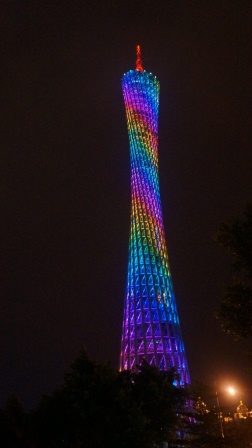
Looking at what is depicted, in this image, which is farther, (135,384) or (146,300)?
(146,300)

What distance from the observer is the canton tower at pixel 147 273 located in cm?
3994

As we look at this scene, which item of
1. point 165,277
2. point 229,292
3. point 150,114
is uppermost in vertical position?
point 150,114

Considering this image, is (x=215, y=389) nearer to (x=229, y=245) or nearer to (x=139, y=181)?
(x=229, y=245)

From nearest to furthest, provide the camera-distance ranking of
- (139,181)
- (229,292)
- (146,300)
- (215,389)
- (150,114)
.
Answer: (229,292)
(215,389)
(146,300)
(139,181)
(150,114)

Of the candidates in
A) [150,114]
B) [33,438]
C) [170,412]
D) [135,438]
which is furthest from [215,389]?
[150,114]

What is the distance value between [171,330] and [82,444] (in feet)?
75.0

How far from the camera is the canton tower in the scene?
39938mm

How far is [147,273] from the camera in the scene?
4131 cm

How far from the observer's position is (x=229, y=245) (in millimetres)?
15406

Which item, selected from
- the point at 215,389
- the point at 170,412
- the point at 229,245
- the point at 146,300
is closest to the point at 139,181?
the point at 146,300

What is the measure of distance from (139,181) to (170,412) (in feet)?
84.8

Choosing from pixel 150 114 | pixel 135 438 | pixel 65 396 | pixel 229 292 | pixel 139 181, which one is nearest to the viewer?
pixel 229 292

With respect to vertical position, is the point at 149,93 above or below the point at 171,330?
above

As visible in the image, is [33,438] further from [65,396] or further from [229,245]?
[229,245]
